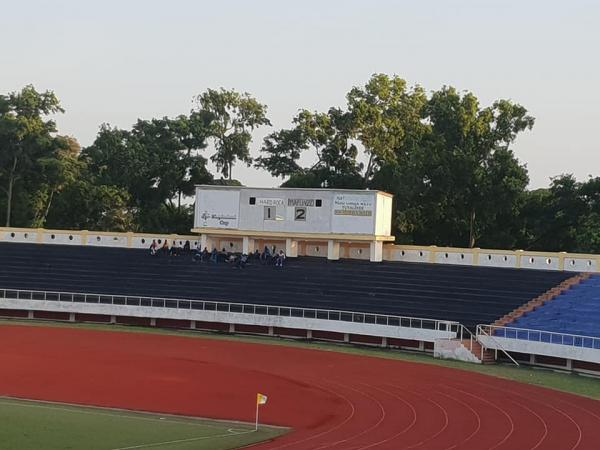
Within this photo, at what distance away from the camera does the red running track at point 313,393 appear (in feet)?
84.2

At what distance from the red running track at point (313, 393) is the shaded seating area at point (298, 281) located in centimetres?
670

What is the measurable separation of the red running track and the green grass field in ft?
3.42

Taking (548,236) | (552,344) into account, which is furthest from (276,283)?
(548,236)

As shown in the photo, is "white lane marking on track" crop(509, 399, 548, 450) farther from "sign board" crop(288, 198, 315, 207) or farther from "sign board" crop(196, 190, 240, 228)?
"sign board" crop(196, 190, 240, 228)

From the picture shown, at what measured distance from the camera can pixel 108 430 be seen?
959 inches

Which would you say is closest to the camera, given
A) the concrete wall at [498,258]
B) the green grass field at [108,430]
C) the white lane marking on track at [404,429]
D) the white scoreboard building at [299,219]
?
the green grass field at [108,430]

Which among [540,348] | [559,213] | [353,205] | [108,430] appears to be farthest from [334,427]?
[559,213]

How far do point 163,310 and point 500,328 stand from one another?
61.4 feet

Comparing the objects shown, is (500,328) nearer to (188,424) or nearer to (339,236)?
(339,236)

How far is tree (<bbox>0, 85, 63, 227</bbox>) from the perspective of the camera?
74.2 metres

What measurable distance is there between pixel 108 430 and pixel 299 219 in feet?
109

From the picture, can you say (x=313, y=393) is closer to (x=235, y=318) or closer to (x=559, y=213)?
(x=235, y=318)

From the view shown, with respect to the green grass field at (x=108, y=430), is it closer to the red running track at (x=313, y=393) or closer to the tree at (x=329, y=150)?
the red running track at (x=313, y=393)

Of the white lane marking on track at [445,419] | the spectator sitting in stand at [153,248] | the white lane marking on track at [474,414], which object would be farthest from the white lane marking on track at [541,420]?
the spectator sitting in stand at [153,248]
